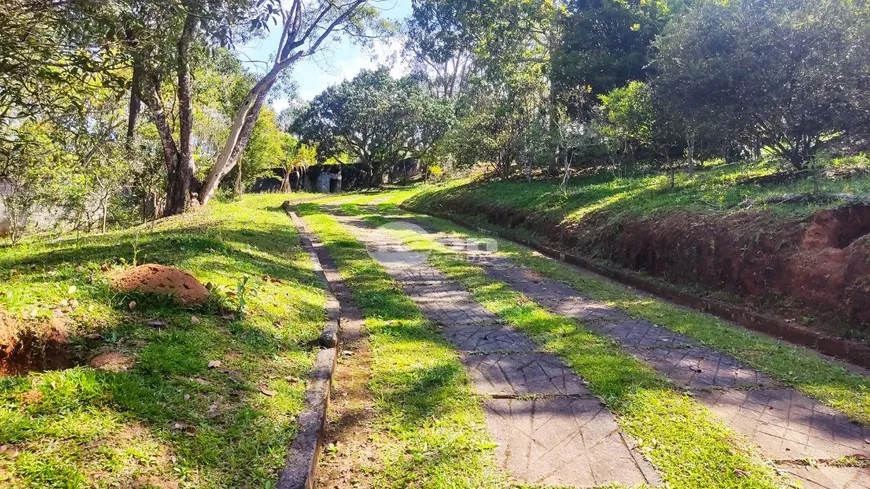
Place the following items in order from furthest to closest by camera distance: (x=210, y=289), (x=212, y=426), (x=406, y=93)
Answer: (x=406, y=93), (x=210, y=289), (x=212, y=426)

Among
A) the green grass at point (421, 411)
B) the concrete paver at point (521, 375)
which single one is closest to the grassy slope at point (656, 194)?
the concrete paver at point (521, 375)

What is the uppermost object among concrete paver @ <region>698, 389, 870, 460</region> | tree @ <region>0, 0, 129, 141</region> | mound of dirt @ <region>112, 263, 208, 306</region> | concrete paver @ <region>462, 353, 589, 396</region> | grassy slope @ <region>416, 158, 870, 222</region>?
tree @ <region>0, 0, 129, 141</region>

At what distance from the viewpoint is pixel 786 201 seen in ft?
23.3

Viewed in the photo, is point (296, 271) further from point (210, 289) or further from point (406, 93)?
point (406, 93)

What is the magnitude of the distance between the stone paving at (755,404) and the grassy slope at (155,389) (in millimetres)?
2828

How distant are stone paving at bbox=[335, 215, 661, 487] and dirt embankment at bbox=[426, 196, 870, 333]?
3108 millimetres

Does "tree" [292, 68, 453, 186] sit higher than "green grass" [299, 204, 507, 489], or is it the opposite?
"tree" [292, 68, 453, 186]

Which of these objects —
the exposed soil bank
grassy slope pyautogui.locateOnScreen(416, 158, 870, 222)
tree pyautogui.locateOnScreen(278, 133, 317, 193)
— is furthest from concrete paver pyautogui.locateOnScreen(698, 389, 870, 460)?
tree pyautogui.locateOnScreen(278, 133, 317, 193)

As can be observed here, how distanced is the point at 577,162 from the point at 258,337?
50.7 ft

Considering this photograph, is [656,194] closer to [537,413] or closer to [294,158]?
[537,413]

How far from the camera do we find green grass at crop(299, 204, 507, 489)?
113 inches

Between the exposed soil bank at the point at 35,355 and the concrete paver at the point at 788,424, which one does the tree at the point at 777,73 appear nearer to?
the concrete paver at the point at 788,424

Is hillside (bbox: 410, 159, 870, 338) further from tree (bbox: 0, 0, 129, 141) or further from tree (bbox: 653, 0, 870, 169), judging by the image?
tree (bbox: 0, 0, 129, 141)

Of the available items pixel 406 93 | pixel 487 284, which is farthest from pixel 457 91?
pixel 487 284
